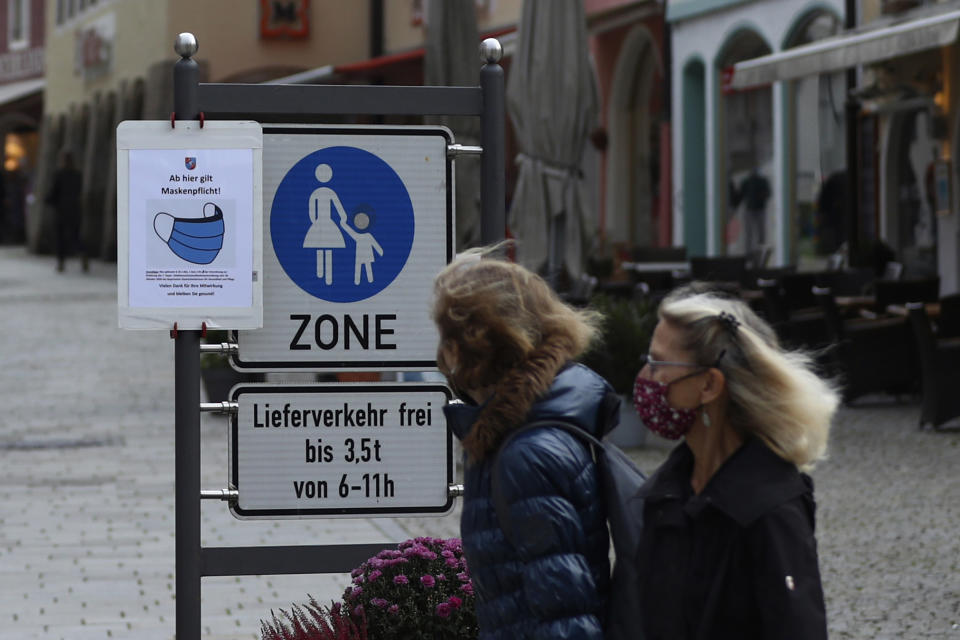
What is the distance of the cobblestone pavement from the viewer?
6.56m

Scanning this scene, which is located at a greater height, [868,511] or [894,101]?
[894,101]

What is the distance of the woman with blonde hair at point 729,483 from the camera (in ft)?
8.54

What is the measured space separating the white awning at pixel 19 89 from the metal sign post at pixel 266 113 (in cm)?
4394

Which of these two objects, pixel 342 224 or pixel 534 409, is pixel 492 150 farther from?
pixel 534 409

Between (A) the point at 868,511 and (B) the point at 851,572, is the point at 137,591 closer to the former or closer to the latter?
(B) the point at 851,572

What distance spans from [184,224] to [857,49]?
11.0 metres

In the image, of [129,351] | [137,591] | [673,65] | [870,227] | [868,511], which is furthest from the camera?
[673,65]

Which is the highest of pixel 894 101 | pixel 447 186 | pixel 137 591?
pixel 894 101

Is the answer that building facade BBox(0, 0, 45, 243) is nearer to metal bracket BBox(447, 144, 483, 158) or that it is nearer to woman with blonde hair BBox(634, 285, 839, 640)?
metal bracket BBox(447, 144, 483, 158)

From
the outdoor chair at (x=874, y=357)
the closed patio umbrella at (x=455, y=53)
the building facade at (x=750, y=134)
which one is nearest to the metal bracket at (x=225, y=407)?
the closed patio umbrella at (x=455, y=53)

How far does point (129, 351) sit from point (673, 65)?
9263 millimetres

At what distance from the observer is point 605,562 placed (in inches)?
116

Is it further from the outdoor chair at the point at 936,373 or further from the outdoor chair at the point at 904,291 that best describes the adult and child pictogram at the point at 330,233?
the outdoor chair at the point at 904,291

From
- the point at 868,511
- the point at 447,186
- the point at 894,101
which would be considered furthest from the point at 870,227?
the point at 447,186
